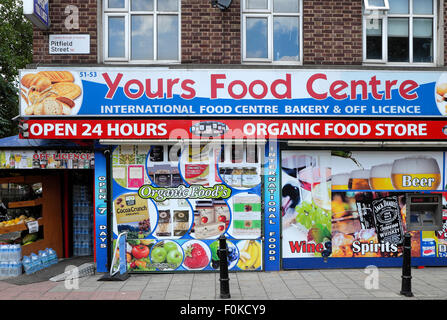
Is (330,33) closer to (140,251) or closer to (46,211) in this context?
(140,251)

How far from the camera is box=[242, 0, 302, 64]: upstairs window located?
809 centimetres

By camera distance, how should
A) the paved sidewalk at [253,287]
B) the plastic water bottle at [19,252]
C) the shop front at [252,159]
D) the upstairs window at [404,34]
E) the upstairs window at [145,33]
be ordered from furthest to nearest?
the upstairs window at [404,34] < the upstairs window at [145,33] < the plastic water bottle at [19,252] < the shop front at [252,159] < the paved sidewalk at [253,287]

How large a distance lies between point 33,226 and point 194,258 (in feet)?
A: 12.9

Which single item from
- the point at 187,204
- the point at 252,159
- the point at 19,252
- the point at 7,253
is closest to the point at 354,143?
the point at 252,159

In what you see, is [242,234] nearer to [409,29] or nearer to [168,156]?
[168,156]

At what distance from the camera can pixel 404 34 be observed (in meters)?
8.33

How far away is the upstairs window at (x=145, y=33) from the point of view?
805 centimetres

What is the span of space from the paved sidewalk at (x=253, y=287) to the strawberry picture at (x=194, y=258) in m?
0.18

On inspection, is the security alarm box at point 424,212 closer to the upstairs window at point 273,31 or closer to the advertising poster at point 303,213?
the advertising poster at point 303,213

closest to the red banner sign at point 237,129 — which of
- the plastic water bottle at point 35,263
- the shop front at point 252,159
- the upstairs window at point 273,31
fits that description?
the shop front at point 252,159

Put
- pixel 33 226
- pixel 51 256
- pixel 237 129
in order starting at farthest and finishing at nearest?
A: pixel 33 226 → pixel 51 256 → pixel 237 129

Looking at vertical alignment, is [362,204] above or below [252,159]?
below

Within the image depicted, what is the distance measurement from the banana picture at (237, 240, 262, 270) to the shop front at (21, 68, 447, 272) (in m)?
0.02

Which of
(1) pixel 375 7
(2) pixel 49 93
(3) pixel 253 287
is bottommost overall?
(3) pixel 253 287
